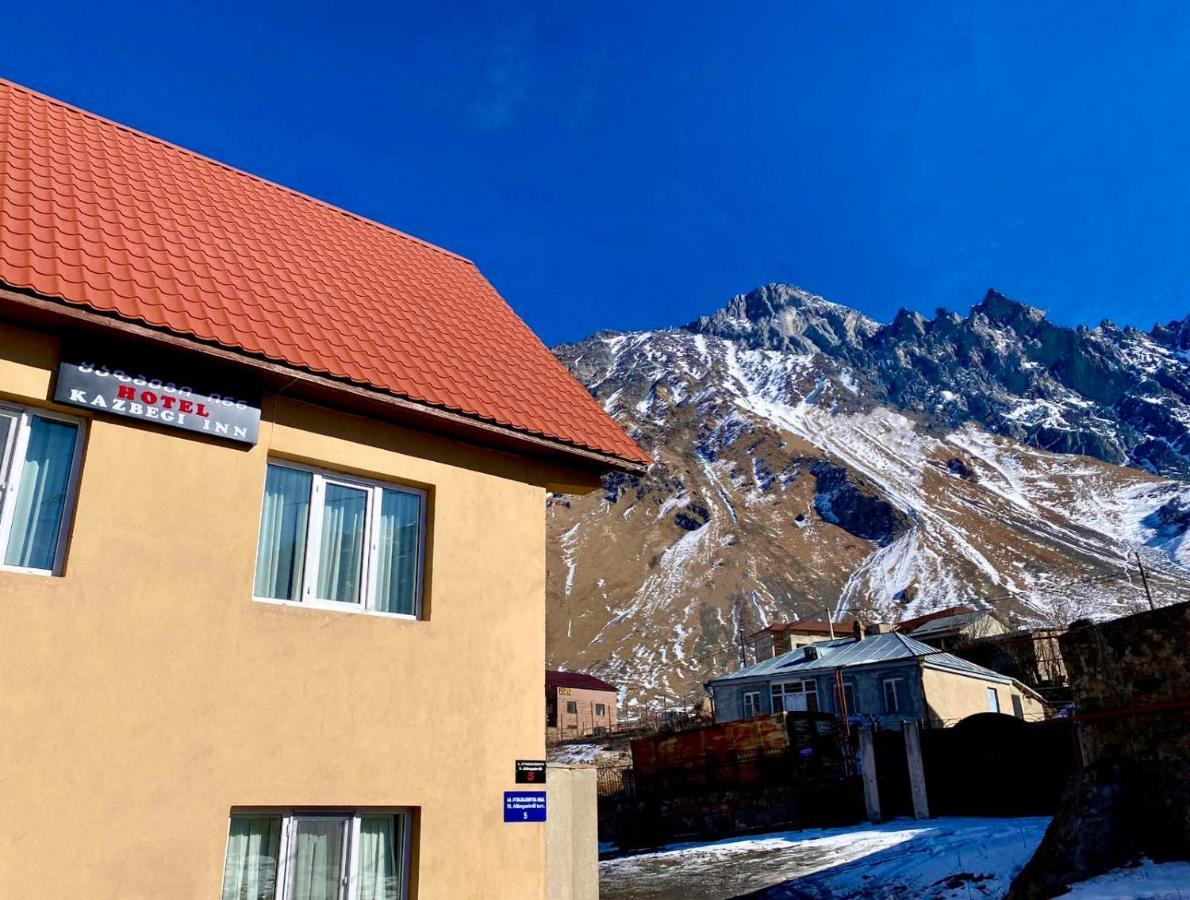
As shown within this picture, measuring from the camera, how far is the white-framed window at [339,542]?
24.7ft

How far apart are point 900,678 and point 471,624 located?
38217 millimetres

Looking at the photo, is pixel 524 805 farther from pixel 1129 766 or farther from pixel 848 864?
pixel 848 864

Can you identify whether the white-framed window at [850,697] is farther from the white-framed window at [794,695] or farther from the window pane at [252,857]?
the window pane at [252,857]

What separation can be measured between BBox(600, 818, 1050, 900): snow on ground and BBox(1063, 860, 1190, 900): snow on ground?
438 cm

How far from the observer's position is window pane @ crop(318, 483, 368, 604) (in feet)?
25.5

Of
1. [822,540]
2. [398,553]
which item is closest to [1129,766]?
[398,553]

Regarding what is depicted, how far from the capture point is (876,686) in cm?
4275

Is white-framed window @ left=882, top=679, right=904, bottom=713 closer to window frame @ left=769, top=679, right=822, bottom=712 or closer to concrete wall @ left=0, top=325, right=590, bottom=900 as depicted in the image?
window frame @ left=769, top=679, right=822, bottom=712

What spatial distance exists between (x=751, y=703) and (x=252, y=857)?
42.9m

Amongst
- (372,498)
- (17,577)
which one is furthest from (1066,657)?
(17,577)

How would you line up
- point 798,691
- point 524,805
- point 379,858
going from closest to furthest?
point 379,858, point 524,805, point 798,691

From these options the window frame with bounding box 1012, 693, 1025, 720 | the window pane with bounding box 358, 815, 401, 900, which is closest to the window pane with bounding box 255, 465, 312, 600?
the window pane with bounding box 358, 815, 401, 900

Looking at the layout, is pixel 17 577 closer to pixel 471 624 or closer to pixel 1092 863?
pixel 471 624

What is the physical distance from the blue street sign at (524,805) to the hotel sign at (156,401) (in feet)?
12.8
